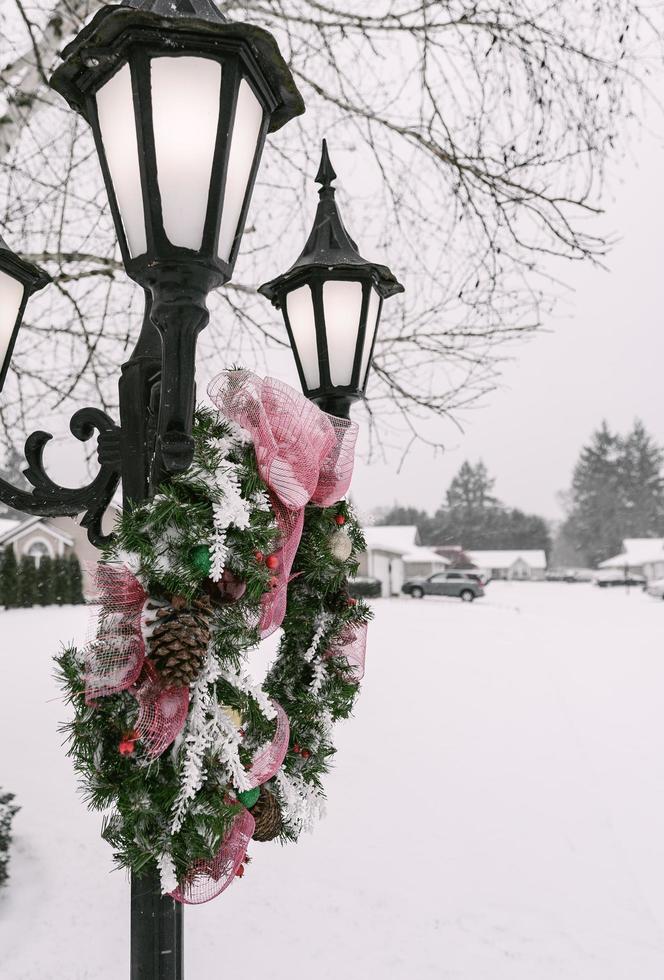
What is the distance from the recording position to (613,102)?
14.1 feet

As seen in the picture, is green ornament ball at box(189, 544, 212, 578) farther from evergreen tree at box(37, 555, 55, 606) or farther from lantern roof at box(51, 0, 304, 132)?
evergreen tree at box(37, 555, 55, 606)

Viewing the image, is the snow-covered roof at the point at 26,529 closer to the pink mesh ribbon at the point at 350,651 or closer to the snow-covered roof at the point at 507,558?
the pink mesh ribbon at the point at 350,651

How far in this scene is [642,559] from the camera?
64625 mm

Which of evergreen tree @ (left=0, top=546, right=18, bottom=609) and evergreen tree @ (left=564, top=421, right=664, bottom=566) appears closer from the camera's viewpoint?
evergreen tree @ (left=0, top=546, right=18, bottom=609)

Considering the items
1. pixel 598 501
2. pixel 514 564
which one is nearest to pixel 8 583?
pixel 514 564

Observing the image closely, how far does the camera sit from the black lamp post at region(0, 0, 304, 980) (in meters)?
1.34

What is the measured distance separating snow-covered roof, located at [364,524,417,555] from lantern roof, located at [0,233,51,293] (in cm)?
3918

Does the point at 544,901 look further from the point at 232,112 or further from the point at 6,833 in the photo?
the point at 232,112

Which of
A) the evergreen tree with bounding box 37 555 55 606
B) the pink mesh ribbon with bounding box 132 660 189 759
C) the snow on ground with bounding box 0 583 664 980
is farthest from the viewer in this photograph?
the evergreen tree with bounding box 37 555 55 606

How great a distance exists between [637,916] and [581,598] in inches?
1483

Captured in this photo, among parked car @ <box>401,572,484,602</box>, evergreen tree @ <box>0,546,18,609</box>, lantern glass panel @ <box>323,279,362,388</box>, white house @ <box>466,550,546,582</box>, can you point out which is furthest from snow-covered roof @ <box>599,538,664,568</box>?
lantern glass panel @ <box>323,279,362,388</box>

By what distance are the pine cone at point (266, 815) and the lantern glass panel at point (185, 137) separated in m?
1.36

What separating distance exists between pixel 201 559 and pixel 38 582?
28344 millimetres

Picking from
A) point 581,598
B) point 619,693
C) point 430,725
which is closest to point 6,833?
point 430,725
